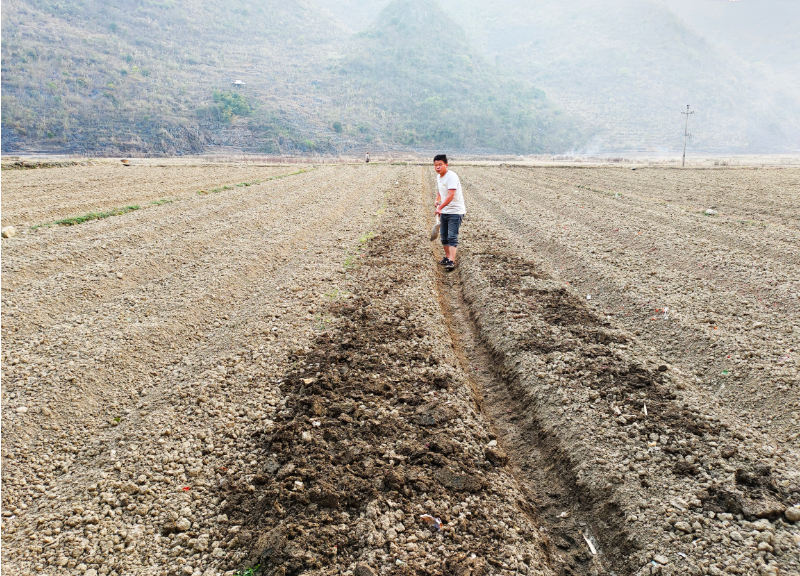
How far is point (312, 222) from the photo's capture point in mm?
13555

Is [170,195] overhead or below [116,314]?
overhead

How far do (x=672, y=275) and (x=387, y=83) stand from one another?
432 feet

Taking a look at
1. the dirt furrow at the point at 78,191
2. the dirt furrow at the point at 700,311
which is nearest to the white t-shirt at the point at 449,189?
the dirt furrow at the point at 700,311

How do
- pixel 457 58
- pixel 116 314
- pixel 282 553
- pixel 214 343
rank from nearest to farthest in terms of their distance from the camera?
pixel 282 553, pixel 214 343, pixel 116 314, pixel 457 58

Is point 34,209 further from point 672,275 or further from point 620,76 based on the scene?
point 620,76

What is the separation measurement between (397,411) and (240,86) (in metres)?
116

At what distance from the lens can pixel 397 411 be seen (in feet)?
15.2

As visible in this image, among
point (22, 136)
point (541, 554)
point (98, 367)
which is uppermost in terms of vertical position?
point (22, 136)

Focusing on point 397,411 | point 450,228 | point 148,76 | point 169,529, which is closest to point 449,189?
point 450,228

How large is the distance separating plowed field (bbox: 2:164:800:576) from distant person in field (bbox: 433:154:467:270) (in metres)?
0.72

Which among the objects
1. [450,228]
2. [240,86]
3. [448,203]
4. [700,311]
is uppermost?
[240,86]

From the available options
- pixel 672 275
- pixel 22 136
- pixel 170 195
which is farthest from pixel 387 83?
pixel 672 275

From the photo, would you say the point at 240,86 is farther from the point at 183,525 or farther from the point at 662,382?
A: the point at 183,525

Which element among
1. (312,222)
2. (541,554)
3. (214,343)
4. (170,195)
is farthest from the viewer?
(170,195)
